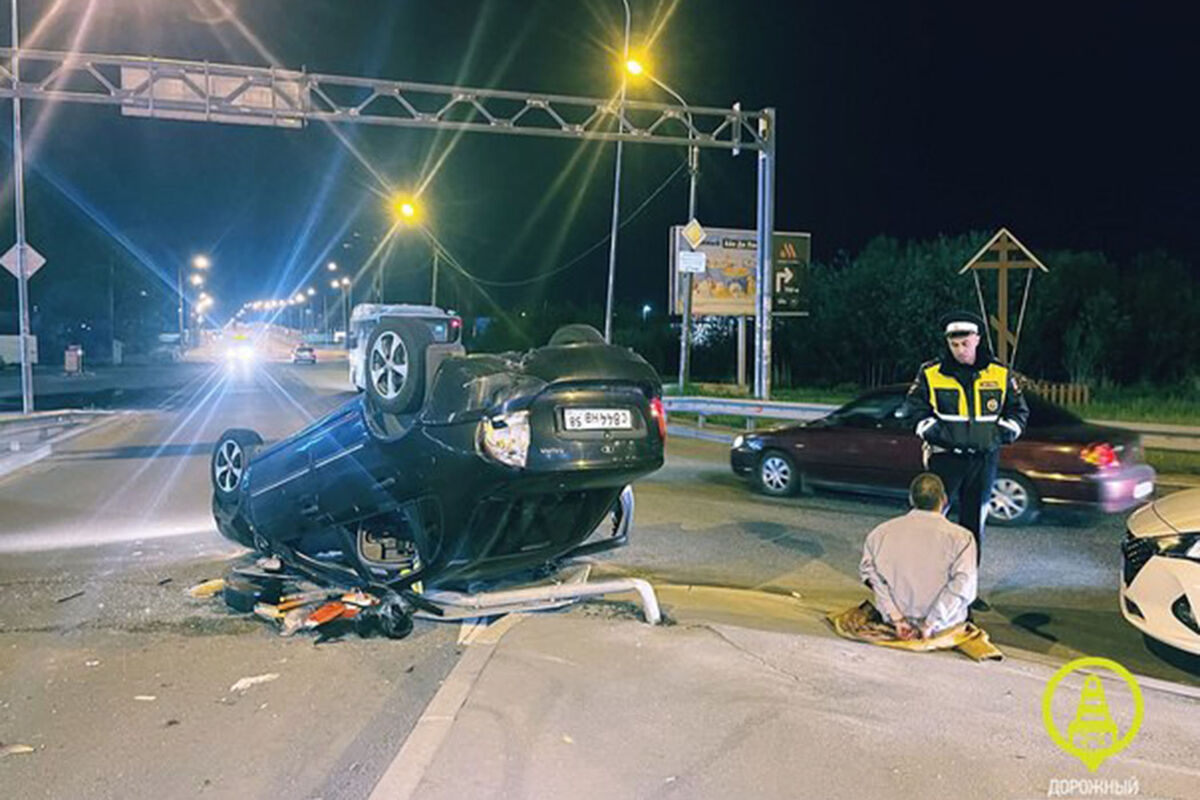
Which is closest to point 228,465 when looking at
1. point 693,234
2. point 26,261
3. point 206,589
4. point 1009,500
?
point 206,589

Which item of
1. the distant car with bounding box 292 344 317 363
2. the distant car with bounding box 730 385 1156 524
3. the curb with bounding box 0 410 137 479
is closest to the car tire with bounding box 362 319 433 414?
the distant car with bounding box 730 385 1156 524

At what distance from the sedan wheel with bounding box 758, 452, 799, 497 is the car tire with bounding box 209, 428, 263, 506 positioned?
6172 mm

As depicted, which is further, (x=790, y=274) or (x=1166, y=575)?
(x=790, y=274)

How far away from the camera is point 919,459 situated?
9.91 metres

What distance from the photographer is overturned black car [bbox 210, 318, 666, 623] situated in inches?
195

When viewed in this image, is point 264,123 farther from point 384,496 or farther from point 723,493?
point 384,496

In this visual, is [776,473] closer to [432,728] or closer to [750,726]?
[750,726]

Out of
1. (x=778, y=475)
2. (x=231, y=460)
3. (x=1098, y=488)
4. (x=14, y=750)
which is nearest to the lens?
(x=14, y=750)

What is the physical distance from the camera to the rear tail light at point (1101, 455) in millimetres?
8875

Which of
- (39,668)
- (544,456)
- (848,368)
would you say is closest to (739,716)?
(544,456)

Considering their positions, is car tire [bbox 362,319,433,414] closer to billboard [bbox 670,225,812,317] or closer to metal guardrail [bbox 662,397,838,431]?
metal guardrail [bbox 662,397,838,431]

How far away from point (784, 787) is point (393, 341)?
302cm

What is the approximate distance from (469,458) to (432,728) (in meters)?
1.36

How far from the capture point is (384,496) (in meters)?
5.44
